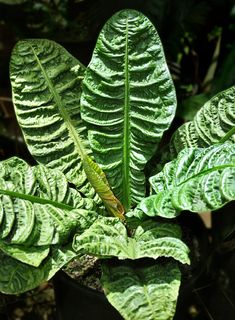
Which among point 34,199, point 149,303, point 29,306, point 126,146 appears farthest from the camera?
point 29,306

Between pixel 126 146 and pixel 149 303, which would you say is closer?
pixel 149 303

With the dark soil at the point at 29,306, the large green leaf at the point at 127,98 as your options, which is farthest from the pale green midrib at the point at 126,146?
the dark soil at the point at 29,306

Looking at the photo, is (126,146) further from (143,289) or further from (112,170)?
(143,289)

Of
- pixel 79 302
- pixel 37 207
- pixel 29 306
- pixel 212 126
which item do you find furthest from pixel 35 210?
pixel 29 306

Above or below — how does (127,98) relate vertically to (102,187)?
above

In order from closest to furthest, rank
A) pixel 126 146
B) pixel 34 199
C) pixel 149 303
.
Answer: pixel 149 303 < pixel 34 199 < pixel 126 146

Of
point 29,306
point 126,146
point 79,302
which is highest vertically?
point 126,146

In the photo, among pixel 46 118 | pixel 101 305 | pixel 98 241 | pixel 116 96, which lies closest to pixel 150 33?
pixel 116 96

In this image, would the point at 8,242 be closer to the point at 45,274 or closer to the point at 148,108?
the point at 45,274

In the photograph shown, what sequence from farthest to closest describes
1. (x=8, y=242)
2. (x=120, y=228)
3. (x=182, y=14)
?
(x=182, y=14)
(x=120, y=228)
(x=8, y=242)
